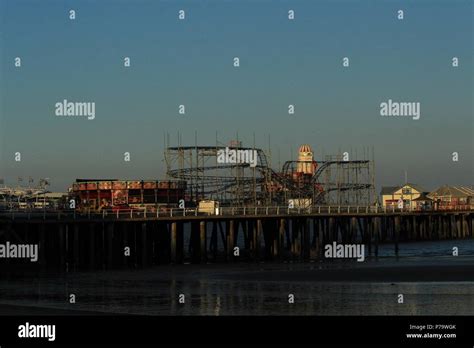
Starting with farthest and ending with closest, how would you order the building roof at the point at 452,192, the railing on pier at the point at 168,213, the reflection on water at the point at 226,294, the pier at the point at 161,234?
the building roof at the point at 452,192, the railing on pier at the point at 168,213, the pier at the point at 161,234, the reflection on water at the point at 226,294

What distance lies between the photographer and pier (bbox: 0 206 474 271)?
177ft

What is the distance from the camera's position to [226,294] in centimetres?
3831

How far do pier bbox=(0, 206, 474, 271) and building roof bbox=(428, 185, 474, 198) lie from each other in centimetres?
5731

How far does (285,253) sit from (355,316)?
1311 inches

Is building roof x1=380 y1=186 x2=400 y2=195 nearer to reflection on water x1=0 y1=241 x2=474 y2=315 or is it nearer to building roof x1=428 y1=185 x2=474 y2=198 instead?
building roof x1=428 y1=185 x2=474 y2=198

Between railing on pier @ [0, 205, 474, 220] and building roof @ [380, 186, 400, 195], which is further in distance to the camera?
building roof @ [380, 186, 400, 195]

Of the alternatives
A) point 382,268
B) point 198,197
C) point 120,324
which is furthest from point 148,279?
Answer: point 198,197

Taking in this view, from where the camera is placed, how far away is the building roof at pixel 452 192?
4934 inches

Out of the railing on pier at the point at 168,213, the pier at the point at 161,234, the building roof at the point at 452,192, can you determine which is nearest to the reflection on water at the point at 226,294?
the pier at the point at 161,234

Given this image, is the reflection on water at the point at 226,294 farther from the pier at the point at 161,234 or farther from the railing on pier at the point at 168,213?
the railing on pier at the point at 168,213

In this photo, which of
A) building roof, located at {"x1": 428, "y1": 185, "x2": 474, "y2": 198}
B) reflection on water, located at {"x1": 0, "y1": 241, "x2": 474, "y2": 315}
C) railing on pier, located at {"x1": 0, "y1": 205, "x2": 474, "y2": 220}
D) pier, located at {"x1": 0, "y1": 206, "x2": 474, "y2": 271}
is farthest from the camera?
building roof, located at {"x1": 428, "y1": 185, "x2": 474, "y2": 198}

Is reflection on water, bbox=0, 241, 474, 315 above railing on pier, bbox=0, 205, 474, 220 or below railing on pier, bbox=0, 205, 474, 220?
below

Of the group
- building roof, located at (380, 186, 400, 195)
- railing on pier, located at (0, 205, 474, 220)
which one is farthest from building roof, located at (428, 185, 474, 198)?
railing on pier, located at (0, 205, 474, 220)

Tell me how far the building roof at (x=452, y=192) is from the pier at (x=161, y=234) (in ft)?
188
